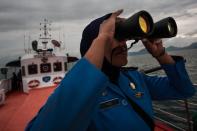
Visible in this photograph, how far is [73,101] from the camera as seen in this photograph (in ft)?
3.84

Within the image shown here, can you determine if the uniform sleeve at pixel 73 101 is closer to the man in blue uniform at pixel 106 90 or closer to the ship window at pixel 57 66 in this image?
the man in blue uniform at pixel 106 90

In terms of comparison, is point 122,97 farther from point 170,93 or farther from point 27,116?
point 27,116

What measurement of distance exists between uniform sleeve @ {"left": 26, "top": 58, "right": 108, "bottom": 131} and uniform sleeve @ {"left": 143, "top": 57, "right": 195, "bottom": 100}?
959 mm

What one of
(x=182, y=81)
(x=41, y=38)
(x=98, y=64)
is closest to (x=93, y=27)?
(x=98, y=64)

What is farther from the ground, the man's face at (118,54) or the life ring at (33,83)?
the man's face at (118,54)

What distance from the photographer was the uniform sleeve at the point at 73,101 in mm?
1161

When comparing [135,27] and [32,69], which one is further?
[32,69]

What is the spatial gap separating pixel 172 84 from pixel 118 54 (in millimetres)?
684

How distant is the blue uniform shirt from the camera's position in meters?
1.17

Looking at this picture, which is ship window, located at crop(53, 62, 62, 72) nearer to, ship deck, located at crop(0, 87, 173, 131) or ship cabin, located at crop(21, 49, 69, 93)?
ship cabin, located at crop(21, 49, 69, 93)

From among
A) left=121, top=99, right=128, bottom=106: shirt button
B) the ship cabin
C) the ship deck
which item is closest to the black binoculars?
left=121, top=99, right=128, bottom=106: shirt button

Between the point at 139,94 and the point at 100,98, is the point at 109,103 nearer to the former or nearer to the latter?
the point at 100,98

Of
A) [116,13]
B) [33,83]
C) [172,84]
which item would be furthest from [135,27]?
[33,83]

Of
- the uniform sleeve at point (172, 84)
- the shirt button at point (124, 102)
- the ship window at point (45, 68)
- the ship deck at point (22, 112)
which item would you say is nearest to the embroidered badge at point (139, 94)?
the shirt button at point (124, 102)
